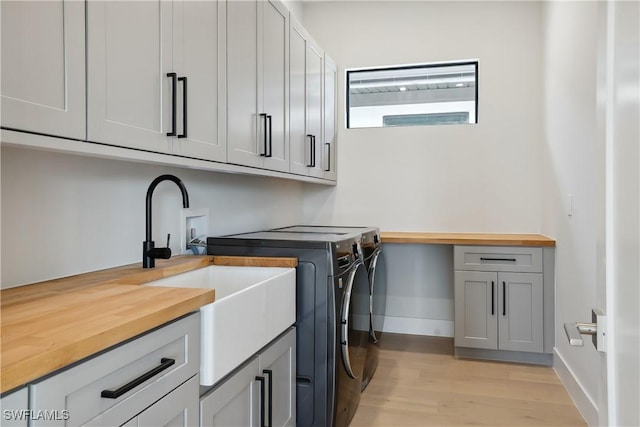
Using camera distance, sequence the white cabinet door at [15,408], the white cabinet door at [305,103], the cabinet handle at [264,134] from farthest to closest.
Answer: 1. the white cabinet door at [305,103]
2. the cabinet handle at [264,134]
3. the white cabinet door at [15,408]

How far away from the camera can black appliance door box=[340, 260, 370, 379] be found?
2.05m

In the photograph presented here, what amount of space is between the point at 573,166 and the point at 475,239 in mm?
818

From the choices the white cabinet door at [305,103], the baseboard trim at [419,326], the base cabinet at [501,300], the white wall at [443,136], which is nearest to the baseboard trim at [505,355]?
the base cabinet at [501,300]

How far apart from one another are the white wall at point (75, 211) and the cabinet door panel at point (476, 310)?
1938mm

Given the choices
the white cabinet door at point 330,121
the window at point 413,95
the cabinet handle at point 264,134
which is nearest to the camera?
the cabinet handle at point 264,134

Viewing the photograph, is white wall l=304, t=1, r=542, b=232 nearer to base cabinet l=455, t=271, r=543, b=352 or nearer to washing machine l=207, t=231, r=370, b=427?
base cabinet l=455, t=271, r=543, b=352

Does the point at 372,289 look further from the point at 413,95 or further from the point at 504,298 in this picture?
the point at 413,95

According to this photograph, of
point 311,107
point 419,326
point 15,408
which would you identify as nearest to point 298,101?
point 311,107

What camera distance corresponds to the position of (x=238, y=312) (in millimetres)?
1380

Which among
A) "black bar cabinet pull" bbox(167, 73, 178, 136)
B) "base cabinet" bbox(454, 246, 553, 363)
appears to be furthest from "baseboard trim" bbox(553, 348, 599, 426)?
"black bar cabinet pull" bbox(167, 73, 178, 136)

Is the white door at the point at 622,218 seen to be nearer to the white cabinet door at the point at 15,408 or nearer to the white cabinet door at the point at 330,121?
the white cabinet door at the point at 15,408

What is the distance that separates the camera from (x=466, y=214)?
11.9 feet

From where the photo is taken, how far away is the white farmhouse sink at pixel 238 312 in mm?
1238

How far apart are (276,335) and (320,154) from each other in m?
1.88
